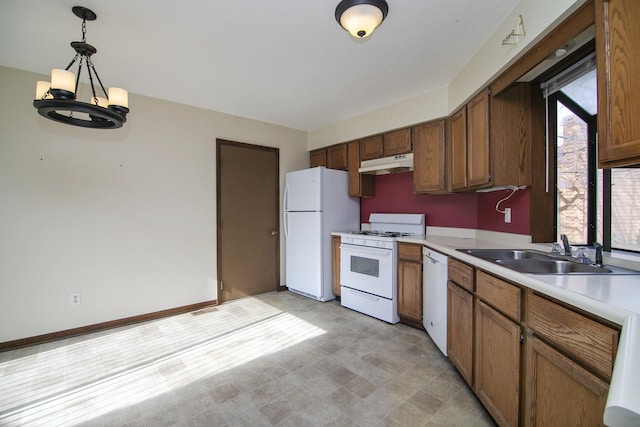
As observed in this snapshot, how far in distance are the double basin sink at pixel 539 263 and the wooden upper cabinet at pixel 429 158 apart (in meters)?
1.13

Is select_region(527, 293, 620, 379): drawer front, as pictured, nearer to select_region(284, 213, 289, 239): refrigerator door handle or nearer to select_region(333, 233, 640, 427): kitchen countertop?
select_region(333, 233, 640, 427): kitchen countertop

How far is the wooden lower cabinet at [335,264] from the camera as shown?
3.80 m

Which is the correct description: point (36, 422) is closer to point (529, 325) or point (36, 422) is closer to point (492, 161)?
point (529, 325)

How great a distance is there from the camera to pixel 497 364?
5.16ft

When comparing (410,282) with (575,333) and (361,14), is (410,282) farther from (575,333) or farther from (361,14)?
(361,14)

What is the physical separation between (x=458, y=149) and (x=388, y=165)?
867 millimetres

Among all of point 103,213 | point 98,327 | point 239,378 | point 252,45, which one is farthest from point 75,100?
point 98,327

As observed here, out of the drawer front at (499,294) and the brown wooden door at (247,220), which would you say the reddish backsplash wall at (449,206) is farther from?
the brown wooden door at (247,220)

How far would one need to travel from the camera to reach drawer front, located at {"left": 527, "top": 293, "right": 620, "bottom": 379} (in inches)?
36.5

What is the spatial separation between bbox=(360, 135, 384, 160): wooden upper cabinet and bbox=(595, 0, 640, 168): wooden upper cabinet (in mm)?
2480

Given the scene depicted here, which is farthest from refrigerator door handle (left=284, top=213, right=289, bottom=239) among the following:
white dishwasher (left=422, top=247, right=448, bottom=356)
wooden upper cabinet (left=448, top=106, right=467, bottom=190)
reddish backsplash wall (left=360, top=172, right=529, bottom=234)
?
wooden upper cabinet (left=448, top=106, right=467, bottom=190)

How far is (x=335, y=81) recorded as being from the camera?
291 cm

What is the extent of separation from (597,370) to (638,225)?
108 centimetres

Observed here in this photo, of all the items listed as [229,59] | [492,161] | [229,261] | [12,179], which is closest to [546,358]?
[492,161]
